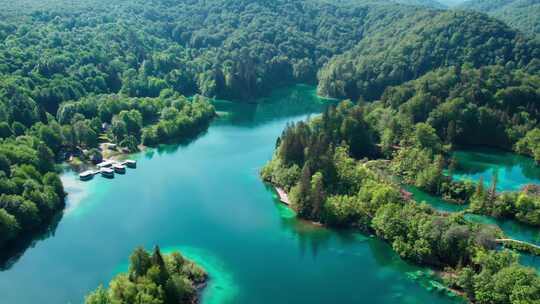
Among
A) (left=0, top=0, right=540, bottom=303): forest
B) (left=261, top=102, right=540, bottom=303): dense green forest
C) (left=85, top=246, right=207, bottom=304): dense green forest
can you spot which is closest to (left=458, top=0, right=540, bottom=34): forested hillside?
(left=0, top=0, right=540, bottom=303): forest

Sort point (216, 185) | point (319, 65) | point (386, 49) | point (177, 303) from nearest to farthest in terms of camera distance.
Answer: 1. point (177, 303)
2. point (216, 185)
3. point (386, 49)
4. point (319, 65)

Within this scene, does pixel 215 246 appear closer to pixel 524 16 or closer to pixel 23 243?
pixel 23 243

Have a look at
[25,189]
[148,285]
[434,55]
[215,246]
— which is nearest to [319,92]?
[434,55]

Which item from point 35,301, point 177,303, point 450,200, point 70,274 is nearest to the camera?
Result: point 177,303

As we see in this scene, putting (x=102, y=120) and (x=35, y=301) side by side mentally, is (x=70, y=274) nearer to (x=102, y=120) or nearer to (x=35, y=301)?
(x=35, y=301)

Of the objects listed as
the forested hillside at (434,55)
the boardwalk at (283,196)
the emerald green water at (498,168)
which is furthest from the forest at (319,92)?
the emerald green water at (498,168)

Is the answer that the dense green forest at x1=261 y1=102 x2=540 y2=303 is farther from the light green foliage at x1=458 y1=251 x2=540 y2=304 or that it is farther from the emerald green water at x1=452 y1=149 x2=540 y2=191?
the emerald green water at x1=452 y1=149 x2=540 y2=191

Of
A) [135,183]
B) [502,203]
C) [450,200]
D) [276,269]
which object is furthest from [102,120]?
[502,203]

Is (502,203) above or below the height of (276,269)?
above
